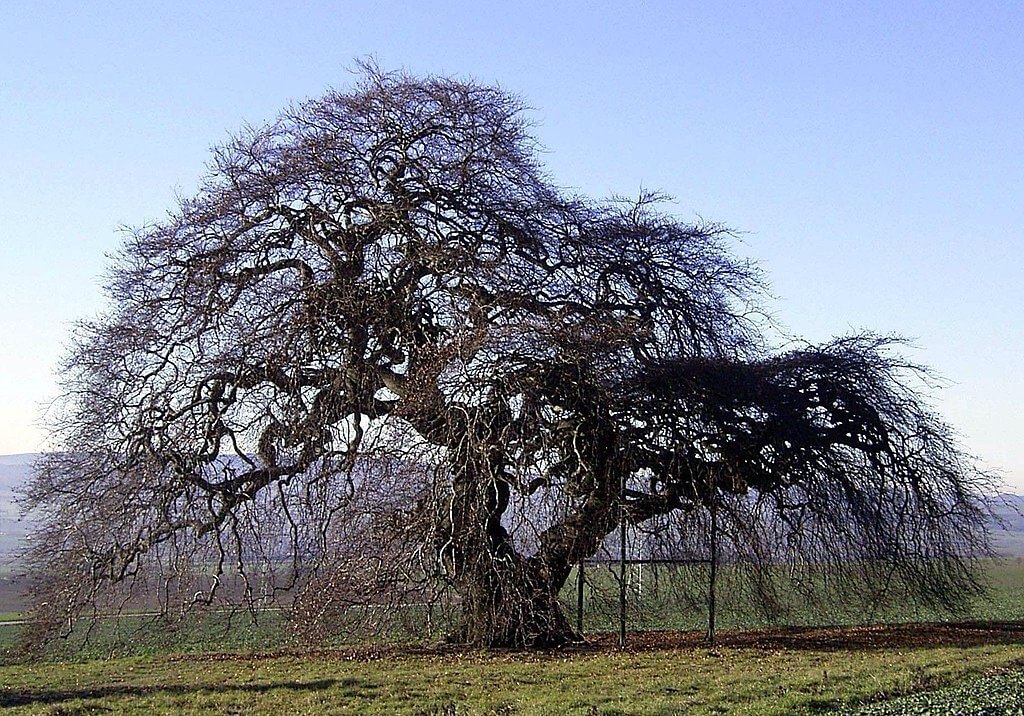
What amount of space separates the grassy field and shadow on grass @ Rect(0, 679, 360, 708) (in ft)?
0.10

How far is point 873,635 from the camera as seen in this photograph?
1667 centimetres

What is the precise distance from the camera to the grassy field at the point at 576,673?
10242 millimetres

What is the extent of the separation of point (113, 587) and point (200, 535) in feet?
4.74

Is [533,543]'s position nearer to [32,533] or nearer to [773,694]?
[773,694]

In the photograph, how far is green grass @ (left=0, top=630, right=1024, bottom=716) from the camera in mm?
10289

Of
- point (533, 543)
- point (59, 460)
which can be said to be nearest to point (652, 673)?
point (533, 543)

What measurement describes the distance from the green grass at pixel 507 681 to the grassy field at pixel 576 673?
0.08 feet

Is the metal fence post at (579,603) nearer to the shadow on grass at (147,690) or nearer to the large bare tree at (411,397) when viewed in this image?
the large bare tree at (411,397)

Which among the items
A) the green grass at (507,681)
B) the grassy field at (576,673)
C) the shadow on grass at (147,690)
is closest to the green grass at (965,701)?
the grassy field at (576,673)

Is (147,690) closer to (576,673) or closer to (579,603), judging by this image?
(576,673)

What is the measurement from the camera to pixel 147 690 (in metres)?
11.9

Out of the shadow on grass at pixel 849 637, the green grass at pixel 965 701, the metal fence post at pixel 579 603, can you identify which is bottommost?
the green grass at pixel 965 701

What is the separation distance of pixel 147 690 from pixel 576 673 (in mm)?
4560

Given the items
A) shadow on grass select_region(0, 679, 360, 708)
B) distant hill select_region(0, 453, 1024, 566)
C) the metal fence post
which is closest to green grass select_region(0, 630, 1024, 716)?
shadow on grass select_region(0, 679, 360, 708)
